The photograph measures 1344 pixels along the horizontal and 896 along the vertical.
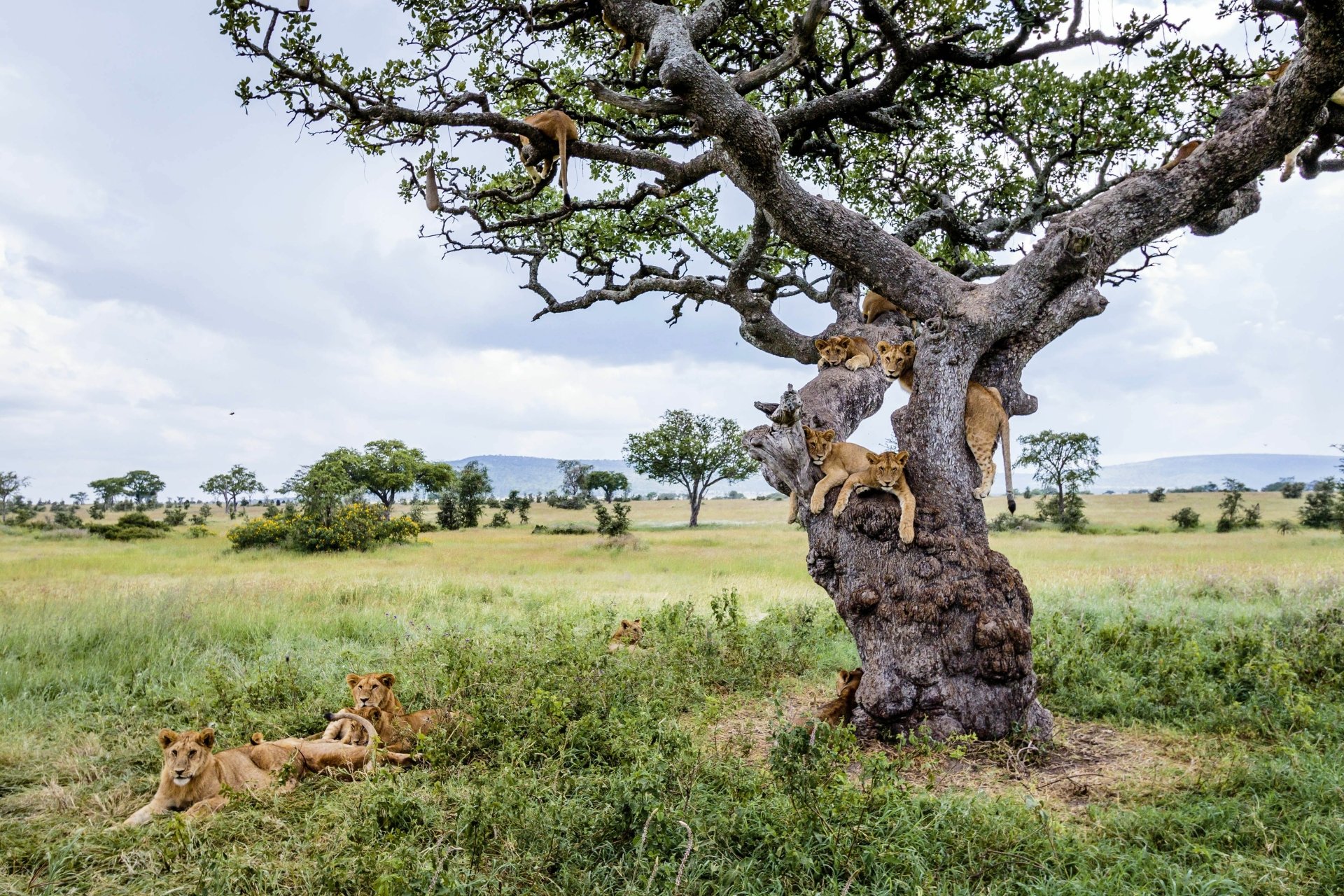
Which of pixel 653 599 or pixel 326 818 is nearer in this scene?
pixel 326 818

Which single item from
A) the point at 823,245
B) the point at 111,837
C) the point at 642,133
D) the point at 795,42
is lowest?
the point at 111,837

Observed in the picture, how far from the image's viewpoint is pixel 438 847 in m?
3.81

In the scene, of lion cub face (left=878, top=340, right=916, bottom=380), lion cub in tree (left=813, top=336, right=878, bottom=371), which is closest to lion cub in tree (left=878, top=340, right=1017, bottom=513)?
lion cub face (left=878, top=340, right=916, bottom=380)

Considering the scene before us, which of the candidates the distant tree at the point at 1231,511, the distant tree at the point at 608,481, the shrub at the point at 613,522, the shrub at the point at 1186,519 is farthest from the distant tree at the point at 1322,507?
the distant tree at the point at 608,481

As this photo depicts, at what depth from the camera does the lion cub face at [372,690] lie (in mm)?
5867

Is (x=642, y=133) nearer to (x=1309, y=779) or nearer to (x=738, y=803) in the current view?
(x=738, y=803)

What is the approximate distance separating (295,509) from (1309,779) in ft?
103

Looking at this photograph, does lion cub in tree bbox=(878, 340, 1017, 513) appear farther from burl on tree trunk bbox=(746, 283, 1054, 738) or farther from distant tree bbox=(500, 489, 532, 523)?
distant tree bbox=(500, 489, 532, 523)

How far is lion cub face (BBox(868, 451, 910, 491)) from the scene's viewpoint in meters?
6.31

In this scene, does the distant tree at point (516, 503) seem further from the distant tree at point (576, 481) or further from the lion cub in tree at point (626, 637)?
the lion cub in tree at point (626, 637)

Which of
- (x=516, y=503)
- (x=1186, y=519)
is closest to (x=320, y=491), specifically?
(x=516, y=503)

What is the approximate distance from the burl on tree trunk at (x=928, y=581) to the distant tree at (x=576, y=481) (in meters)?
68.4

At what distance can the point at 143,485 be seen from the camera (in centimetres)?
Answer: 8150

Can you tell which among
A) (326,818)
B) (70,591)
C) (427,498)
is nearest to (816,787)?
(326,818)
